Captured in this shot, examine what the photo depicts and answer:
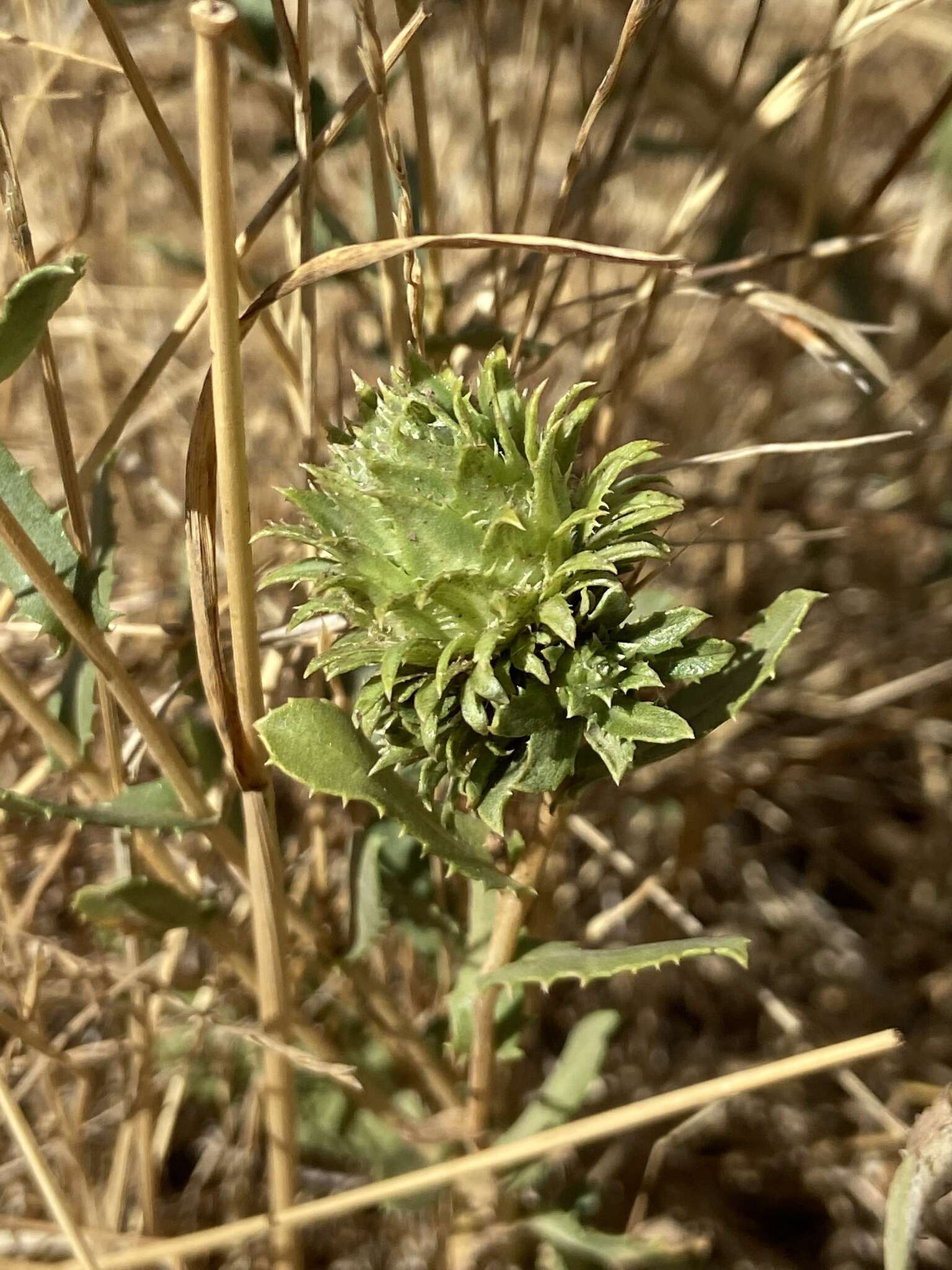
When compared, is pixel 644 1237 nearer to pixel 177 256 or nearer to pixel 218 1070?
pixel 218 1070

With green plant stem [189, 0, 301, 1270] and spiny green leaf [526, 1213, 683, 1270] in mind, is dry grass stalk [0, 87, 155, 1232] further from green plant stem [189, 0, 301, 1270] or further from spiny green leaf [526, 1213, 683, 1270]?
spiny green leaf [526, 1213, 683, 1270]

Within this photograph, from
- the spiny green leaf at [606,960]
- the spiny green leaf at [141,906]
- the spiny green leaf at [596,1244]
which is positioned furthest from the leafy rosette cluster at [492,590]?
the spiny green leaf at [596,1244]

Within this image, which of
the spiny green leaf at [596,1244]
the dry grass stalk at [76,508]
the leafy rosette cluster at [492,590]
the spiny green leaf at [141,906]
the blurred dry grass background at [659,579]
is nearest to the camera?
the leafy rosette cluster at [492,590]

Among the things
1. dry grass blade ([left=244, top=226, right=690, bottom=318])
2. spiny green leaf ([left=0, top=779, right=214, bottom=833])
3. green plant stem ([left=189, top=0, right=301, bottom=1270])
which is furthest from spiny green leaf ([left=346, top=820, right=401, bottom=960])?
dry grass blade ([left=244, top=226, right=690, bottom=318])

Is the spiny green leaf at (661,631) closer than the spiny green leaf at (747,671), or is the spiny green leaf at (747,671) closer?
the spiny green leaf at (661,631)

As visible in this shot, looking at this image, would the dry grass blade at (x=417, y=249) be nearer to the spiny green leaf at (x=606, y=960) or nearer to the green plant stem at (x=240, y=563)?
the green plant stem at (x=240, y=563)

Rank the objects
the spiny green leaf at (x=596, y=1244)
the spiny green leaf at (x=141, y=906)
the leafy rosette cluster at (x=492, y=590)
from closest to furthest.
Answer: the leafy rosette cluster at (x=492, y=590)
the spiny green leaf at (x=141, y=906)
the spiny green leaf at (x=596, y=1244)

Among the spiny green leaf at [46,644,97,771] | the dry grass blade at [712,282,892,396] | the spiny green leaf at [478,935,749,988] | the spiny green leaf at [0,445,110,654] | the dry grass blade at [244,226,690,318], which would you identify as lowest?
the spiny green leaf at [478,935,749,988]
